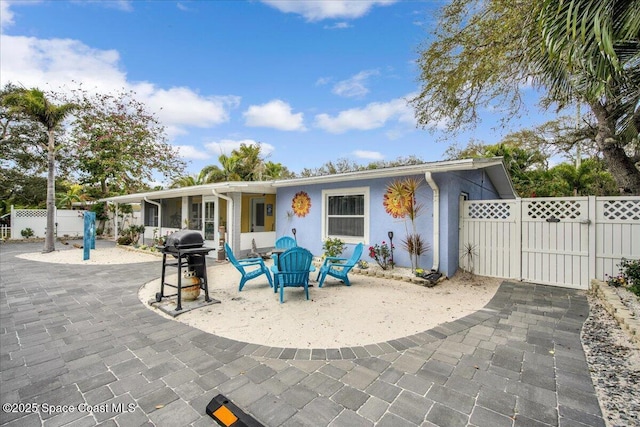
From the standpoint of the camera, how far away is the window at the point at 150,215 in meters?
14.0

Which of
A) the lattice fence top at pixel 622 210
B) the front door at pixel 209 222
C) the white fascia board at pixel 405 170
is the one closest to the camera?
the lattice fence top at pixel 622 210

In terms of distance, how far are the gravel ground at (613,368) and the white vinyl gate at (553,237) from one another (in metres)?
1.74

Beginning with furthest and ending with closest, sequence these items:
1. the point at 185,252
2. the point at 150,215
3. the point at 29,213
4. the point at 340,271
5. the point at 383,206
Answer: the point at 29,213, the point at 150,215, the point at 383,206, the point at 340,271, the point at 185,252

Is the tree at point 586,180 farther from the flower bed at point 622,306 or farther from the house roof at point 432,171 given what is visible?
the flower bed at point 622,306

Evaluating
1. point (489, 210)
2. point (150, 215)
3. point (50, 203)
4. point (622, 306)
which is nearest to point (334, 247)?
point (489, 210)

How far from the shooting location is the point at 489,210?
6.55 meters

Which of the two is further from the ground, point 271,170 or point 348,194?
point 271,170

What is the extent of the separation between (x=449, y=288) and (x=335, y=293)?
94.7 inches

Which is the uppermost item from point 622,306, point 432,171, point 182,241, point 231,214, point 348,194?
point 432,171

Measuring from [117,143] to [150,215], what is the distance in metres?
8.09

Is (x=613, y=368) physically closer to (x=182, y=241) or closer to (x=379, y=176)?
(x=379, y=176)

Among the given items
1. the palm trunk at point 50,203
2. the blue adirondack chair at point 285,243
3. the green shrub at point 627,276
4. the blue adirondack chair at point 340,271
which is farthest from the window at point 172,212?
the green shrub at point 627,276

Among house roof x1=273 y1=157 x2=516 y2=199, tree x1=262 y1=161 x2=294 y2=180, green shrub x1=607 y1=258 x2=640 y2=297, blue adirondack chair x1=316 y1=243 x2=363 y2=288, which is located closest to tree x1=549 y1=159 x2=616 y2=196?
house roof x1=273 y1=157 x2=516 y2=199

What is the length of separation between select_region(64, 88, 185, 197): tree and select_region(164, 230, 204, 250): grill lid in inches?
714
